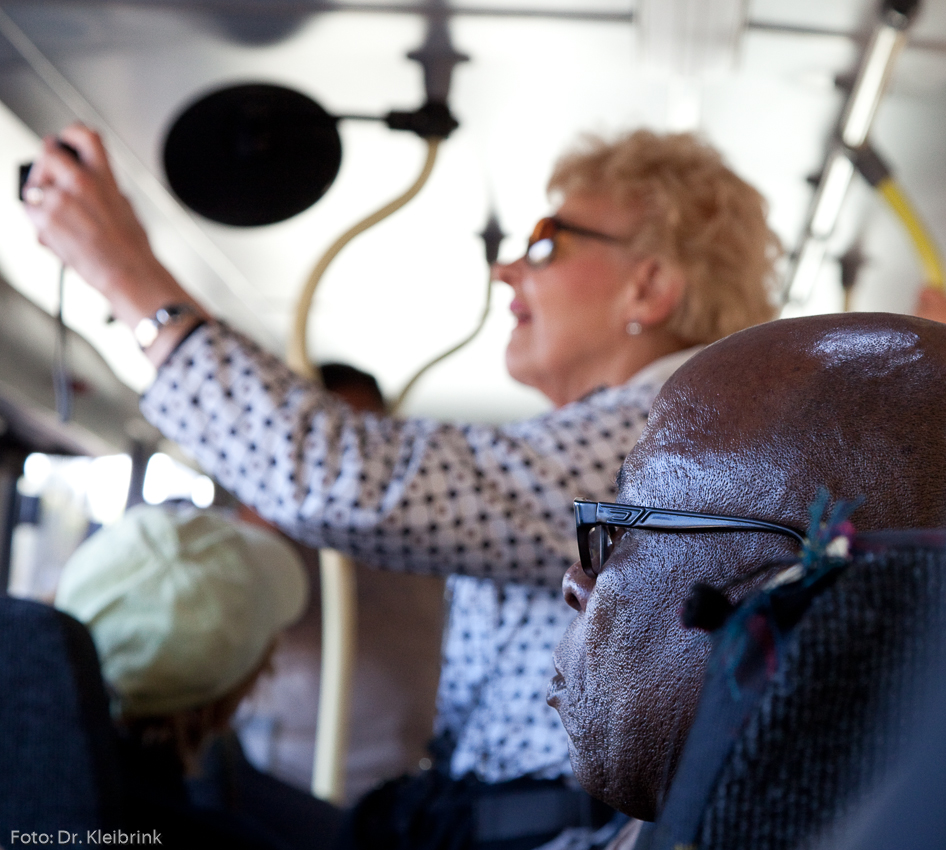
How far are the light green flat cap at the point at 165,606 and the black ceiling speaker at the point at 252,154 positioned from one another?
53 centimetres

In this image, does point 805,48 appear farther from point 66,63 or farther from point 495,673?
point 66,63

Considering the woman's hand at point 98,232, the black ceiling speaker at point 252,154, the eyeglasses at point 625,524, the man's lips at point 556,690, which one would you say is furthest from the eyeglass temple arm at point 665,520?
the black ceiling speaker at point 252,154

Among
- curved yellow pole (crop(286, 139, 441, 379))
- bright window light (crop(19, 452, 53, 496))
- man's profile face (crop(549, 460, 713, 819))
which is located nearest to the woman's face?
curved yellow pole (crop(286, 139, 441, 379))

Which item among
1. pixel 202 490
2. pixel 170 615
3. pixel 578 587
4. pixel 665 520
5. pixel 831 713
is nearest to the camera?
pixel 831 713

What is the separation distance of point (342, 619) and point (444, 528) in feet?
2.17

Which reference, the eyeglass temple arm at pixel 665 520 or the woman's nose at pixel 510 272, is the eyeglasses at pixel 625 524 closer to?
the eyeglass temple arm at pixel 665 520

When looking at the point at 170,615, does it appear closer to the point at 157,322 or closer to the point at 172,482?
the point at 157,322

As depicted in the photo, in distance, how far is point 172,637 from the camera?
1.32 metres

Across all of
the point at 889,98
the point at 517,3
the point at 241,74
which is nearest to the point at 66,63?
the point at 241,74

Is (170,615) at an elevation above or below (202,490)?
above

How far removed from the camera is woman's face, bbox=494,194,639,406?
4.12 ft

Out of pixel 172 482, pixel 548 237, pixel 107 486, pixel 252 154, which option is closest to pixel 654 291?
pixel 548 237

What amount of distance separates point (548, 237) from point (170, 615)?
27.5 inches

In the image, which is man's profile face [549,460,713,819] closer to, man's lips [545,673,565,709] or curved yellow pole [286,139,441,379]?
man's lips [545,673,565,709]
